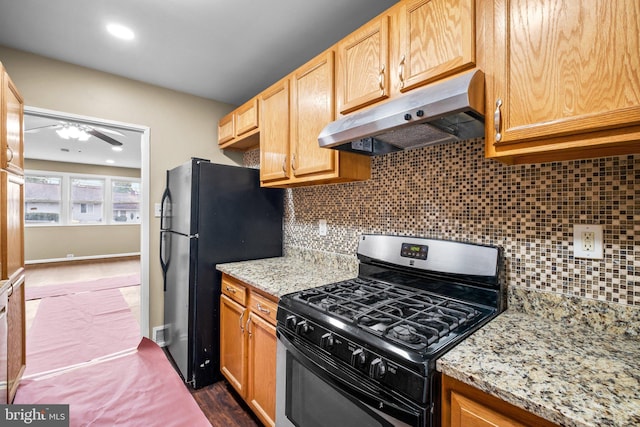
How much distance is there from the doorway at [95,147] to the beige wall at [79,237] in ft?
0.35

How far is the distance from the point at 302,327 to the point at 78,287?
5276mm

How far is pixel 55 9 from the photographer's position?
1.71 m

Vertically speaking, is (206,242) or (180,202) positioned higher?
(180,202)

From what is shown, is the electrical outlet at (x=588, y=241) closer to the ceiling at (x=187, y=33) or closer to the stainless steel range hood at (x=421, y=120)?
the stainless steel range hood at (x=421, y=120)

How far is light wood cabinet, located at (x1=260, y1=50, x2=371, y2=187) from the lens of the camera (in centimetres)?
170

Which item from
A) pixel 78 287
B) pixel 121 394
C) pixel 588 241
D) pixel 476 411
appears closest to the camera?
pixel 476 411

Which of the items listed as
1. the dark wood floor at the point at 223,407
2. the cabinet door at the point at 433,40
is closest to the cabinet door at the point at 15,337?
the dark wood floor at the point at 223,407

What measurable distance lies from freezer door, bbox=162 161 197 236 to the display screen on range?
4.63 feet

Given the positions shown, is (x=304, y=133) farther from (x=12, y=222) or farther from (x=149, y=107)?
(x=12, y=222)

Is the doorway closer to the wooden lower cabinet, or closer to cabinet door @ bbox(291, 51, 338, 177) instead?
the wooden lower cabinet

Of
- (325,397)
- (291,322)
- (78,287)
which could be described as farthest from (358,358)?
(78,287)

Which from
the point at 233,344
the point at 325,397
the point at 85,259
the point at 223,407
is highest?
the point at 325,397

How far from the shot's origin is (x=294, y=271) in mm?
1967

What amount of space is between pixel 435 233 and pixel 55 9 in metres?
2.52
